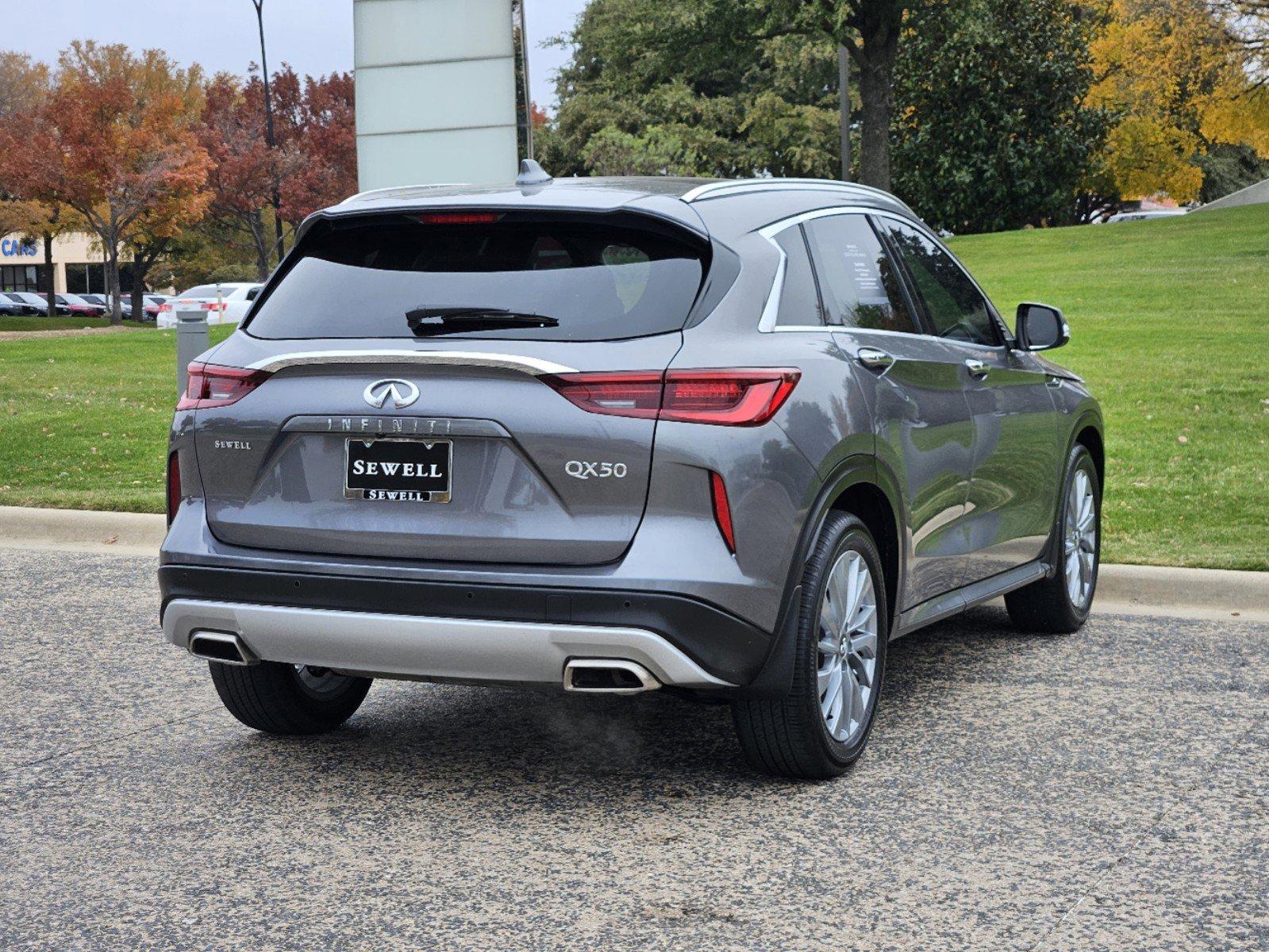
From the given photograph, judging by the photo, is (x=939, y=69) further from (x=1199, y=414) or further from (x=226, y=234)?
(x=1199, y=414)

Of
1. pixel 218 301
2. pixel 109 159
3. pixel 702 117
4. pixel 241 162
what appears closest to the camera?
pixel 218 301

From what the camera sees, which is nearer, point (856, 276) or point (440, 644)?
point (440, 644)

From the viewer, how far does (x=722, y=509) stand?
4.31 metres

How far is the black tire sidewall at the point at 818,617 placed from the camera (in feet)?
15.1

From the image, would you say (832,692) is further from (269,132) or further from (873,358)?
(269,132)

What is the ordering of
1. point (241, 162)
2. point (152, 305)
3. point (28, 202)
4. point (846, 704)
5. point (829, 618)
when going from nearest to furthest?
point (829, 618)
point (846, 704)
point (28, 202)
point (241, 162)
point (152, 305)

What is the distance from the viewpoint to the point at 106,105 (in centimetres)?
4716

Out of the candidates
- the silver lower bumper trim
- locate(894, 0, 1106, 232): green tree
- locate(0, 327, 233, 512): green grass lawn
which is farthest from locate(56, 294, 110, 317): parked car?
the silver lower bumper trim

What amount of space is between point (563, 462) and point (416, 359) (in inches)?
20.3

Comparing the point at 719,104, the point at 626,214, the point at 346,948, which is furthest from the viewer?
the point at 719,104

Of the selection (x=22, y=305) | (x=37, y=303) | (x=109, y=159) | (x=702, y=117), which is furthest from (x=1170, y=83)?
(x=37, y=303)

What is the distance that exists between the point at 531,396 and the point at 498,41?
8.51 meters

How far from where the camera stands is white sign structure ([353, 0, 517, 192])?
12195 millimetres

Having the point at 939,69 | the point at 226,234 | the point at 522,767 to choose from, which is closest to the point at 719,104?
the point at 939,69
